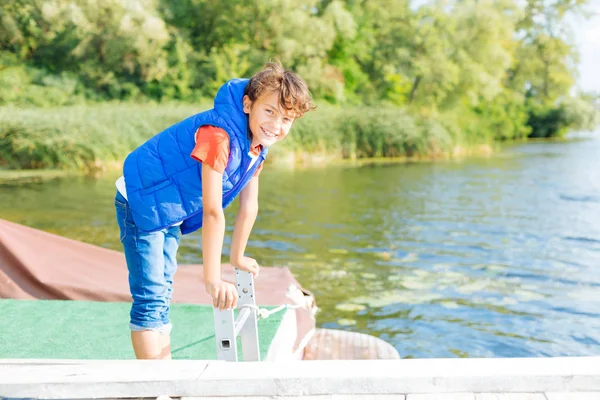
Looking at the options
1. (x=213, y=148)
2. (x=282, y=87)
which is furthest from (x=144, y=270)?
(x=282, y=87)

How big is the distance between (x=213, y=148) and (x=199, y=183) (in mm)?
217

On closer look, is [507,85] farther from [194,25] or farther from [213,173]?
[213,173]

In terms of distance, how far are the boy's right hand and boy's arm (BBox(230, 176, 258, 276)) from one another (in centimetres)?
30

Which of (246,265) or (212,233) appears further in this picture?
(246,265)

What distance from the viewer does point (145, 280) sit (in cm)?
246

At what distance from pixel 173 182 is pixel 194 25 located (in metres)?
29.8

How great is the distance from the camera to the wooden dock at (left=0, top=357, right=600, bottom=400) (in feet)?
5.64

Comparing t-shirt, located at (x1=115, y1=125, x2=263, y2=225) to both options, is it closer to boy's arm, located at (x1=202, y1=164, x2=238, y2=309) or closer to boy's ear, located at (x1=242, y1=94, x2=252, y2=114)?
boy's arm, located at (x1=202, y1=164, x2=238, y2=309)

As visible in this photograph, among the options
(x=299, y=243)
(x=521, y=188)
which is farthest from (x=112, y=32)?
(x=299, y=243)

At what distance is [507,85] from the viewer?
4072 cm

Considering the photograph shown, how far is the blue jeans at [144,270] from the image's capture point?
8.04 ft

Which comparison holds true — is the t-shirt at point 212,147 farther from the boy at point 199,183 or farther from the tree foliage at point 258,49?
the tree foliage at point 258,49

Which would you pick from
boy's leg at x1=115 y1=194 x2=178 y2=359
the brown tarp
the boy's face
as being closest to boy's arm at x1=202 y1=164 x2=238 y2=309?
the boy's face

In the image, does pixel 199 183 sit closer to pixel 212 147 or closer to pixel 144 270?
pixel 212 147
